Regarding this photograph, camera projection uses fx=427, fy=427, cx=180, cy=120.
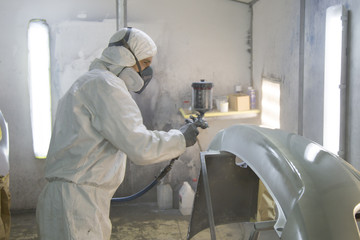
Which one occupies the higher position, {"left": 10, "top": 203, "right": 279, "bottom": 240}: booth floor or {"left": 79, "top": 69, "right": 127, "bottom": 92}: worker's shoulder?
{"left": 79, "top": 69, "right": 127, "bottom": 92}: worker's shoulder

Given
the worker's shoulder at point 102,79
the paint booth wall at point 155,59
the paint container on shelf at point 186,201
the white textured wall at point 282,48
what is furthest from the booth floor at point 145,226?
the worker's shoulder at point 102,79

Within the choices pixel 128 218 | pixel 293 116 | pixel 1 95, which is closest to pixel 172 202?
pixel 128 218

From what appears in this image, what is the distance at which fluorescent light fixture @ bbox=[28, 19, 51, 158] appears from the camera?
4520mm

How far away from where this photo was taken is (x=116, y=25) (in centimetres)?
477

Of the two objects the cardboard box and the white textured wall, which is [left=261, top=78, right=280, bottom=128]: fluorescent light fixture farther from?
the cardboard box

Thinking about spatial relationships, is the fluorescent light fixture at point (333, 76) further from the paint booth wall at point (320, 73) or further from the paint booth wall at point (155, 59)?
the paint booth wall at point (155, 59)

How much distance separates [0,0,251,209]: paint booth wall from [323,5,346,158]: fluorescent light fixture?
219 cm

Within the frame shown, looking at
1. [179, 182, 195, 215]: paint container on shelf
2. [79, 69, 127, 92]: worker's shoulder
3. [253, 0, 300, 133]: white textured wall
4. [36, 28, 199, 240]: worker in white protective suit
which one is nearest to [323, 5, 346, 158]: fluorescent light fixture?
[253, 0, 300, 133]: white textured wall

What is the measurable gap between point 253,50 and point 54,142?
3.11 meters

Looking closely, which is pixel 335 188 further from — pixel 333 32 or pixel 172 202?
pixel 172 202

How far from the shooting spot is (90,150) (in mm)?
2432

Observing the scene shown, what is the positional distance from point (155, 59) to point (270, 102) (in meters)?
1.41

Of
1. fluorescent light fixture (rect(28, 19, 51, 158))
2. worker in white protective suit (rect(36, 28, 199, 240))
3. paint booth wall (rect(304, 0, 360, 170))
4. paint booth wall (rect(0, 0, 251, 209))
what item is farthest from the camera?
paint booth wall (rect(0, 0, 251, 209))

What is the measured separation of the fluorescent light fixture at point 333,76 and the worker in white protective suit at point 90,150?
1122 millimetres
